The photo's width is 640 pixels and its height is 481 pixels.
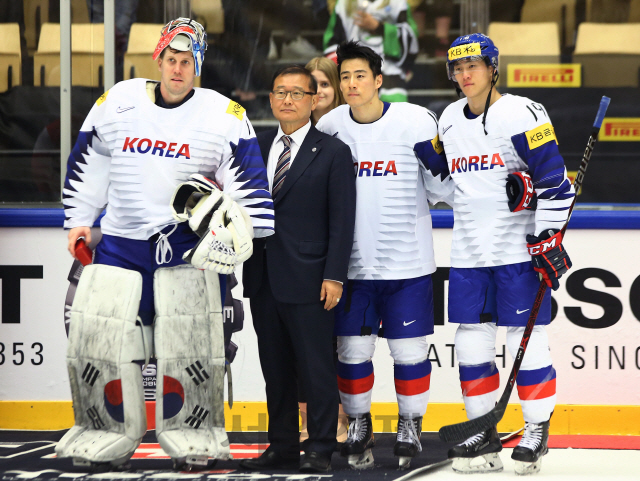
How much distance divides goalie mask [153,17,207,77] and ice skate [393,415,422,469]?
149cm

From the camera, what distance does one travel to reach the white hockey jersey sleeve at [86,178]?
10.0 ft

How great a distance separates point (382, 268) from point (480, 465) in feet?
2.56

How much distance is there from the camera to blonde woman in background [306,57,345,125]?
3.51 meters

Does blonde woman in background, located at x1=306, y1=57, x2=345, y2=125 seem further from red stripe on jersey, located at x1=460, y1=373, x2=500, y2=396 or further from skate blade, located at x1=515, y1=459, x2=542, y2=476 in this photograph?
skate blade, located at x1=515, y1=459, x2=542, y2=476

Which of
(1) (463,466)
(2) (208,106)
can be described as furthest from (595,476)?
(2) (208,106)

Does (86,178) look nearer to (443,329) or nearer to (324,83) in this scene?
(324,83)

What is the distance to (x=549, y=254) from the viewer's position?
286cm

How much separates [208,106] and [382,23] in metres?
2.07

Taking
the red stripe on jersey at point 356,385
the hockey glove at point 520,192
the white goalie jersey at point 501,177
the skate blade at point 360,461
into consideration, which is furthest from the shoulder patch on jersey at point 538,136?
the skate blade at point 360,461

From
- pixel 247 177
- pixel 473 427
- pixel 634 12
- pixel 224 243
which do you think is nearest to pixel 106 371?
pixel 224 243

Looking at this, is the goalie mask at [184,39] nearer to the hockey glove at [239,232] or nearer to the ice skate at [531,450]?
the hockey glove at [239,232]

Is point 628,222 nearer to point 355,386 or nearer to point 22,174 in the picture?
point 355,386

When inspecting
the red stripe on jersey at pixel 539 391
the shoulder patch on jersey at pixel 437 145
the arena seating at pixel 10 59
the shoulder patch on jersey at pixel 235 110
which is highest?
the arena seating at pixel 10 59

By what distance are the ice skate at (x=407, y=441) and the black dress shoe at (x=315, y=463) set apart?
10.7 inches
